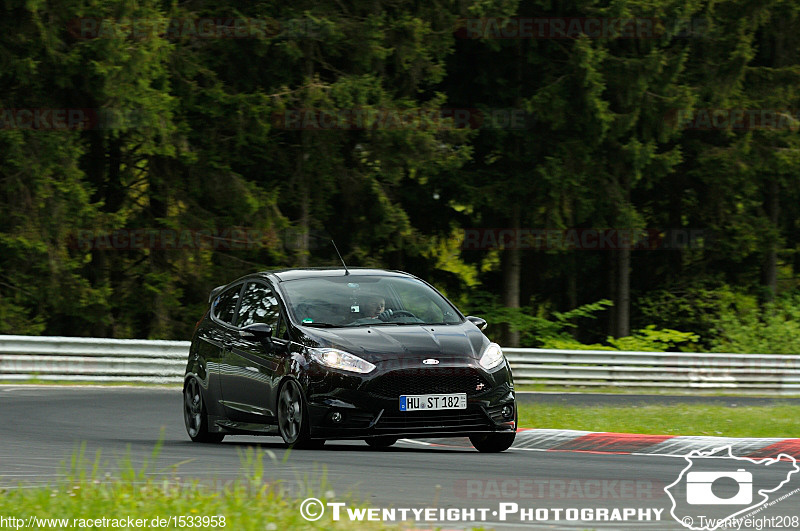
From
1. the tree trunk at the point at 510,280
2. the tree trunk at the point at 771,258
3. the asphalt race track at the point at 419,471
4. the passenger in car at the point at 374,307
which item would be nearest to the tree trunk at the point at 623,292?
the tree trunk at the point at 510,280

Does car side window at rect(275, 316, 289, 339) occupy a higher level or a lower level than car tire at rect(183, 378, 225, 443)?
higher

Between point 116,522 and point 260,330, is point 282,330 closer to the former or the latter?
point 260,330

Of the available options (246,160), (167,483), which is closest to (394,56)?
(246,160)

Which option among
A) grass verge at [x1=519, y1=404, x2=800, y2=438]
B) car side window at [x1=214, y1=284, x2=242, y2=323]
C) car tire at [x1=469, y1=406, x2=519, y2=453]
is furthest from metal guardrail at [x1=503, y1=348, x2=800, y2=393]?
car tire at [x1=469, y1=406, x2=519, y2=453]

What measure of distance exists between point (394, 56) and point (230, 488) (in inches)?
971

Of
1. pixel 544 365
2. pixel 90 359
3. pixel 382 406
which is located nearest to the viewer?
pixel 382 406

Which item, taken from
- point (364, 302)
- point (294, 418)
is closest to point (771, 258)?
point (364, 302)

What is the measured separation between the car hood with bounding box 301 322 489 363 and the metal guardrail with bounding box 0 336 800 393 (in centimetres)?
1276

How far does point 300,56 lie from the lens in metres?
31.5

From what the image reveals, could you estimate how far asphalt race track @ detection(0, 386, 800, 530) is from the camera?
8.22 m

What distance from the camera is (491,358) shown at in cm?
1191

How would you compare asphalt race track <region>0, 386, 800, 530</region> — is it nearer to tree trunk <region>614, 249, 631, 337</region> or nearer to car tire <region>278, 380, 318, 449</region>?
car tire <region>278, 380, 318, 449</region>

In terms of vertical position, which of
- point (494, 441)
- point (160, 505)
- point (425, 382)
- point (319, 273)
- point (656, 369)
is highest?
point (160, 505)

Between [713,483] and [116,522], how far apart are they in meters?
4.21
